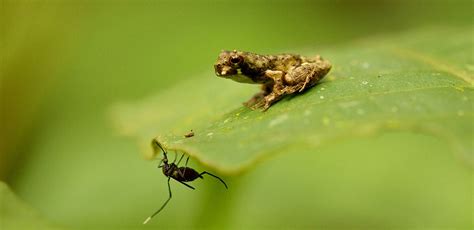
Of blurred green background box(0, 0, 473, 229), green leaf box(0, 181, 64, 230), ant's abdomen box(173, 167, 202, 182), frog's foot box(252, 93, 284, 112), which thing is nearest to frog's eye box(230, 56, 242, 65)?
frog's foot box(252, 93, 284, 112)

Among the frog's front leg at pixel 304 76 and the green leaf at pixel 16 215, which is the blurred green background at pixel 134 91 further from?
the green leaf at pixel 16 215

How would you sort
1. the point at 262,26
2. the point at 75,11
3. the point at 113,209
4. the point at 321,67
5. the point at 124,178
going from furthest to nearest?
1. the point at 262,26
2. the point at 75,11
3. the point at 124,178
4. the point at 113,209
5. the point at 321,67

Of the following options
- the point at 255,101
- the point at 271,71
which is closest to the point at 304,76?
the point at 271,71

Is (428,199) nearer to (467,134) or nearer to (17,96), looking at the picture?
(467,134)

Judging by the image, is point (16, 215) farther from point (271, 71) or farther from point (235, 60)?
point (271, 71)

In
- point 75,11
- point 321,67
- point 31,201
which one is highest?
point 321,67

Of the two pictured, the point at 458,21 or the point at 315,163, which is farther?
the point at 458,21

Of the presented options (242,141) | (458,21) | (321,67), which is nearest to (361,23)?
(458,21)

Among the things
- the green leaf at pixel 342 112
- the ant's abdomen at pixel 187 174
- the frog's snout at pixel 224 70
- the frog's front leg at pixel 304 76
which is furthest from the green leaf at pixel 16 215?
the frog's front leg at pixel 304 76
